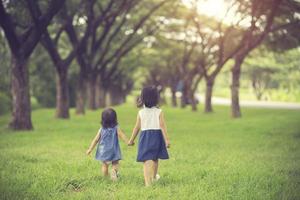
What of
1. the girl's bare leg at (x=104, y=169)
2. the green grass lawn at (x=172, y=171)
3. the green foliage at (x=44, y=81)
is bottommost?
the green grass lawn at (x=172, y=171)

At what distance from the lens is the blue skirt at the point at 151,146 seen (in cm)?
817

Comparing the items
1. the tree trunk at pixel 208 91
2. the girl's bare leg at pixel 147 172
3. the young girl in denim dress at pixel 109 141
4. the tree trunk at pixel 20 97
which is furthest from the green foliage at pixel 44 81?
the girl's bare leg at pixel 147 172

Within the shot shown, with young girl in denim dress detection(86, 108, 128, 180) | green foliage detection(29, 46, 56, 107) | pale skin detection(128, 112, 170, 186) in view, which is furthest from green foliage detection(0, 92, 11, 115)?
pale skin detection(128, 112, 170, 186)

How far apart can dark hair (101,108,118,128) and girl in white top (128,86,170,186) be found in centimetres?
52

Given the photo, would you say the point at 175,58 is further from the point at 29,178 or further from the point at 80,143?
the point at 29,178

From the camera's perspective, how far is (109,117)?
28.4 ft

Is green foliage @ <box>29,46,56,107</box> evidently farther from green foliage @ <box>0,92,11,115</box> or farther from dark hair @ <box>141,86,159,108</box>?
dark hair @ <box>141,86,159,108</box>

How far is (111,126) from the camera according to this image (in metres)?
8.77

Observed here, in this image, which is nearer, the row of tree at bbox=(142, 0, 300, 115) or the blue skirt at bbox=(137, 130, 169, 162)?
the blue skirt at bbox=(137, 130, 169, 162)

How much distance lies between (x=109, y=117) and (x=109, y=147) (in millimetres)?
500

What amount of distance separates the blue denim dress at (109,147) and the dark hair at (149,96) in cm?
86

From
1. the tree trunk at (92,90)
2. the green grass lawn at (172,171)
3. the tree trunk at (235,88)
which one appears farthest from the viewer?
the tree trunk at (92,90)

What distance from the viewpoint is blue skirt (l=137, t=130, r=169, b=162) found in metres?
8.17

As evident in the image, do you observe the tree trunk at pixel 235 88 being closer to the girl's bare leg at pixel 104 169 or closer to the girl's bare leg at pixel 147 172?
the girl's bare leg at pixel 104 169
